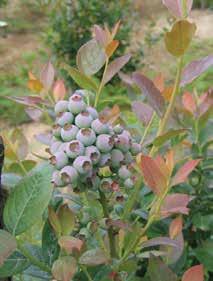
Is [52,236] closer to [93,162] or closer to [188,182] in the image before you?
[93,162]

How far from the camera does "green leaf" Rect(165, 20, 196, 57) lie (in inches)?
27.9

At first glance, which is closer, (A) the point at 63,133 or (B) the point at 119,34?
(A) the point at 63,133

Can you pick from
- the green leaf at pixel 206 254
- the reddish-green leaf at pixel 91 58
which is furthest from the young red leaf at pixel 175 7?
the green leaf at pixel 206 254

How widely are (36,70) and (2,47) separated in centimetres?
67

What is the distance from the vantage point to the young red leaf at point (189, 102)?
1113 millimetres

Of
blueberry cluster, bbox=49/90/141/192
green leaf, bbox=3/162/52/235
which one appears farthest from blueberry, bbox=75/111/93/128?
green leaf, bbox=3/162/52/235

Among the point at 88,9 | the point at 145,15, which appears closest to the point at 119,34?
the point at 88,9

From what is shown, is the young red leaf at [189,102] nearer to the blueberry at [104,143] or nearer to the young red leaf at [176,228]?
the young red leaf at [176,228]

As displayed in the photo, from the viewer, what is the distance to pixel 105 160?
0.74 m

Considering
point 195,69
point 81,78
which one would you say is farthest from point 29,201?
point 195,69

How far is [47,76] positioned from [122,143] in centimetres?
26

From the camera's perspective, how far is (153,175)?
757 mm

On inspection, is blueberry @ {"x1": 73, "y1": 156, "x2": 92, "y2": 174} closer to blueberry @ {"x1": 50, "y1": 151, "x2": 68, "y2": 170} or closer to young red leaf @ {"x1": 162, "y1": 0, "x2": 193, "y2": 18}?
blueberry @ {"x1": 50, "y1": 151, "x2": 68, "y2": 170}

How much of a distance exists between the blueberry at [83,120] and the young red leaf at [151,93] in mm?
106
